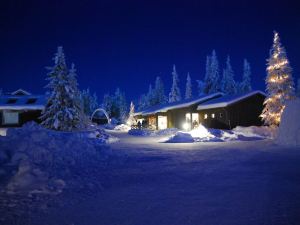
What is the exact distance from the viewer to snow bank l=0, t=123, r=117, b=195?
6.01 metres

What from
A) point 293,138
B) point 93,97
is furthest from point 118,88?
point 293,138

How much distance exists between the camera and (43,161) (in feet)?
26.8

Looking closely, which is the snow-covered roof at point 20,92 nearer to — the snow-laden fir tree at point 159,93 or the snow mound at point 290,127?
the snow mound at point 290,127

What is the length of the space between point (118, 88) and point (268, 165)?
81.1m

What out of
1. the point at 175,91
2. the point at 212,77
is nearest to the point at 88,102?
the point at 175,91

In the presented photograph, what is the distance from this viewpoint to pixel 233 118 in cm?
2738

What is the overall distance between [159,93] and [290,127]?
56.4 metres

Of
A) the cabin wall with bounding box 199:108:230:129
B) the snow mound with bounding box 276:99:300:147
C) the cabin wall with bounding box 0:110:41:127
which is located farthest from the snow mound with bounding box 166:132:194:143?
the cabin wall with bounding box 0:110:41:127

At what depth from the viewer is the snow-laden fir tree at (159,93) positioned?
69.9m

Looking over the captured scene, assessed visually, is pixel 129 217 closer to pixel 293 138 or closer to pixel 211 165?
pixel 211 165

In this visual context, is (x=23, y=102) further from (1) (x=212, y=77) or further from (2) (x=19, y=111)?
(1) (x=212, y=77)

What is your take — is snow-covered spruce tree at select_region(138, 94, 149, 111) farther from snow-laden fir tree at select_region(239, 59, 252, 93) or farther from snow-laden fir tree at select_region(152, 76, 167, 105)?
snow-laden fir tree at select_region(239, 59, 252, 93)

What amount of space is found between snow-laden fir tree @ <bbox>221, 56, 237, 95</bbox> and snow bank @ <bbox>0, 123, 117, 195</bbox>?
47.1m

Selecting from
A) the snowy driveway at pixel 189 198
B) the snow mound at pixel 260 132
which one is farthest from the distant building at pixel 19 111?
the snowy driveway at pixel 189 198
